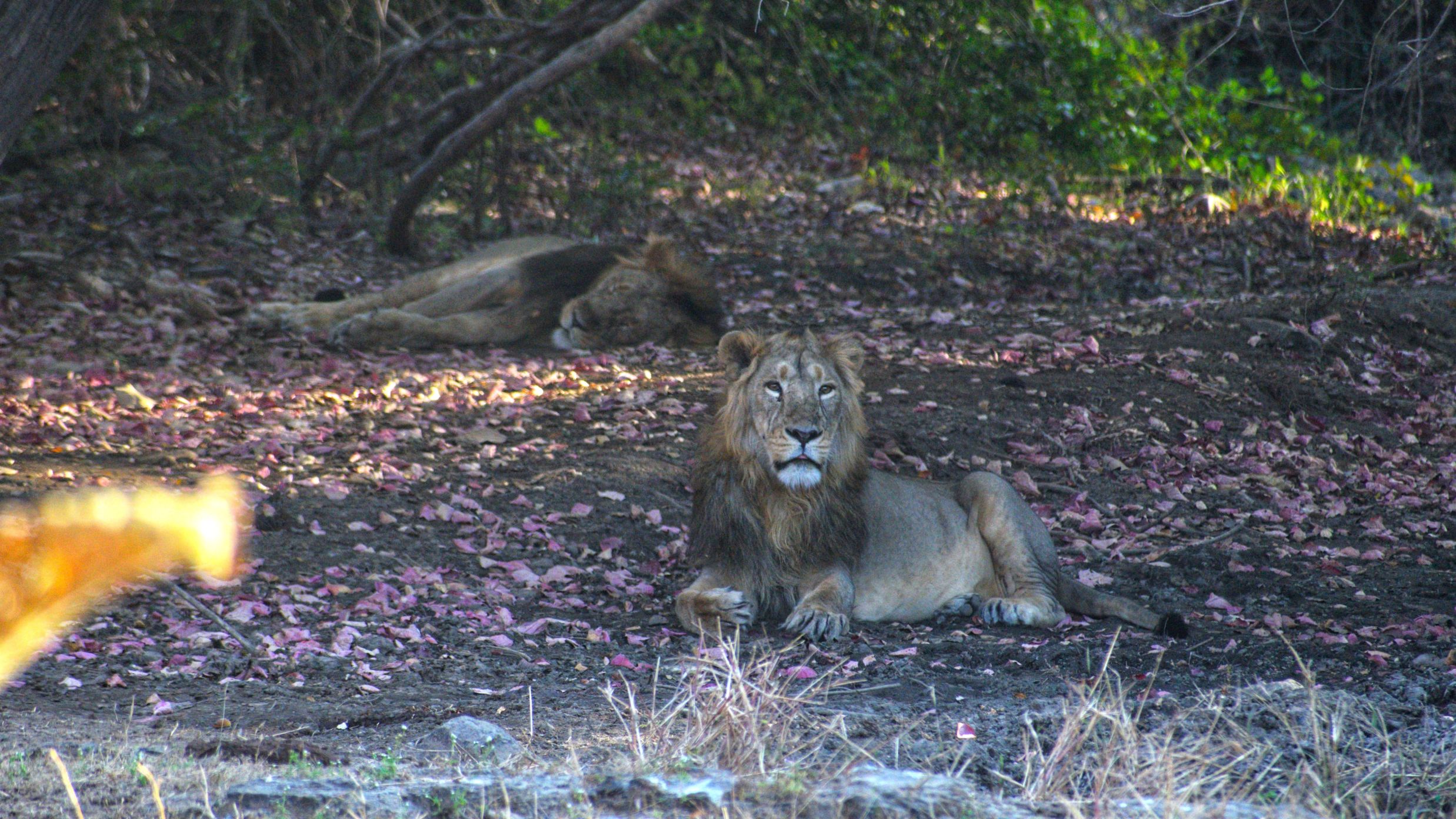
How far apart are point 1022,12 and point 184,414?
35.6 ft

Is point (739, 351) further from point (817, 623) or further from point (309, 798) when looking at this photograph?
point (309, 798)

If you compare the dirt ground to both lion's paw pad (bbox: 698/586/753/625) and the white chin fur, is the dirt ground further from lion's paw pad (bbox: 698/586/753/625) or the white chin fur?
the white chin fur

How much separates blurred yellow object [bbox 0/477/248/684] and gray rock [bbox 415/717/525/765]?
1.55m

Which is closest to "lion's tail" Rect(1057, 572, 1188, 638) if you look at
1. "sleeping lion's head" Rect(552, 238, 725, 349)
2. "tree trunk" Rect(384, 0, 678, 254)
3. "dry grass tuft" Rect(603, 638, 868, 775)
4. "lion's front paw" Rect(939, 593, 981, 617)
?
"lion's front paw" Rect(939, 593, 981, 617)

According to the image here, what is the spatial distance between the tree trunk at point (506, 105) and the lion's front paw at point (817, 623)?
5541 millimetres

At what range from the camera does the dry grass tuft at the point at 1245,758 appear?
3.10 meters

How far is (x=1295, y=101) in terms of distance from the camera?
47.2 ft

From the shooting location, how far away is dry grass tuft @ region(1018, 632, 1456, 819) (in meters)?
3.10

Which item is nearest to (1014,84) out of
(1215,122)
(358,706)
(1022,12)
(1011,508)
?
(1022,12)

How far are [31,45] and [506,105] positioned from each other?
204 inches

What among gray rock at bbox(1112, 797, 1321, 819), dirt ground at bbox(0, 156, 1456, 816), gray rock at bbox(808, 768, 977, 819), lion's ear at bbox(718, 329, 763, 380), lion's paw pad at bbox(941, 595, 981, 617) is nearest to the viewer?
gray rock at bbox(1112, 797, 1321, 819)

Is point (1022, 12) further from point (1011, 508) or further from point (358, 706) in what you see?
point (358, 706)

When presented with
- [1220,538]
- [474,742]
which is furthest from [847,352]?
[474,742]

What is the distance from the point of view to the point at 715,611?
5.17 m
